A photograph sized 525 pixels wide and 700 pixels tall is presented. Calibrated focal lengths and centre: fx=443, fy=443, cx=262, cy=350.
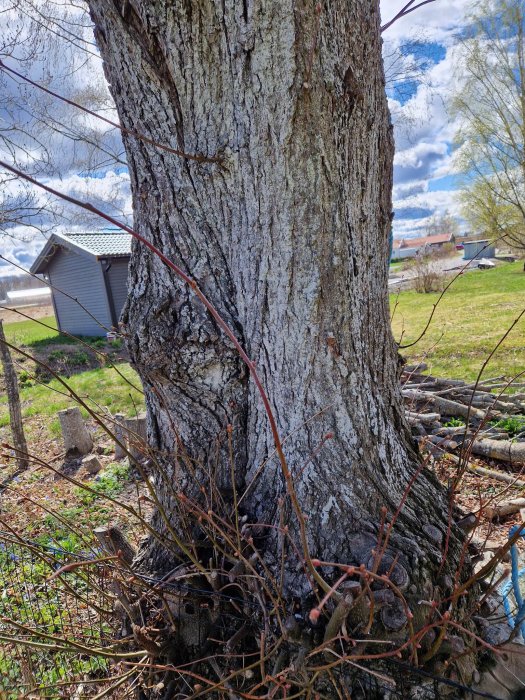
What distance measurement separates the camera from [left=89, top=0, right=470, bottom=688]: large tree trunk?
1634 mm

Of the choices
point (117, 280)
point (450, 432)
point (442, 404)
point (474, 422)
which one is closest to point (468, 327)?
point (442, 404)

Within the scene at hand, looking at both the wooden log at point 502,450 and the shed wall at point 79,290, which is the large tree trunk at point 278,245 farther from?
the shed wall at point 79,290

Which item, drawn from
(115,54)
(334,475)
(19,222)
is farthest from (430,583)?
(19,222)

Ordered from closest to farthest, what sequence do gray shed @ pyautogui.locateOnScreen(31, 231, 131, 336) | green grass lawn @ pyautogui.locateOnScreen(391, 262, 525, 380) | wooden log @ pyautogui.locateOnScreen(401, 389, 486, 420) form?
wooden log @ pyautogui.locateOnScreen(401, 389, 486, 420) → green grass lawn @ pyautogui.locateOnScreen(391, 262, 525, 380) → gray shed @ pyautogui.locateOnScreen(31, 231, 131, 336)

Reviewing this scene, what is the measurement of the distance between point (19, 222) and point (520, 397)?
21.3 feet

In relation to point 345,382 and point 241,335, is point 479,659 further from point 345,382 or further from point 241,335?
point 241,335

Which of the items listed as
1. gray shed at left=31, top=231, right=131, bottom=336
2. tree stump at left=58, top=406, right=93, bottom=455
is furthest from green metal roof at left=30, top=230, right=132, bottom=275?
tree stump at left=58, top=406, right=93, bottom=455

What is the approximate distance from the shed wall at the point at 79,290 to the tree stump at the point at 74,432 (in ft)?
35.0

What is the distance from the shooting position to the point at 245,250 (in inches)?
70.5

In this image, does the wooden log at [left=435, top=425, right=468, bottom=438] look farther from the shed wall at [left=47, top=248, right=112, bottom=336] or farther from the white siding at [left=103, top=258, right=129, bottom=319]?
the shed wall at [left=47, top=248, right=112, bottom=336]

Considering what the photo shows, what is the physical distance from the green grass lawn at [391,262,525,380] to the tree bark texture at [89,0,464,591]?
102 cm

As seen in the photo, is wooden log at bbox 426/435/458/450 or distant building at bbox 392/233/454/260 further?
distant building at bbox 392/233/454/260

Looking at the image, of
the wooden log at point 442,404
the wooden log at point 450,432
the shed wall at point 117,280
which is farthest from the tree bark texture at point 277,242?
the shed wall at point 117,280

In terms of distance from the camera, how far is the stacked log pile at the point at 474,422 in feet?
13.1
